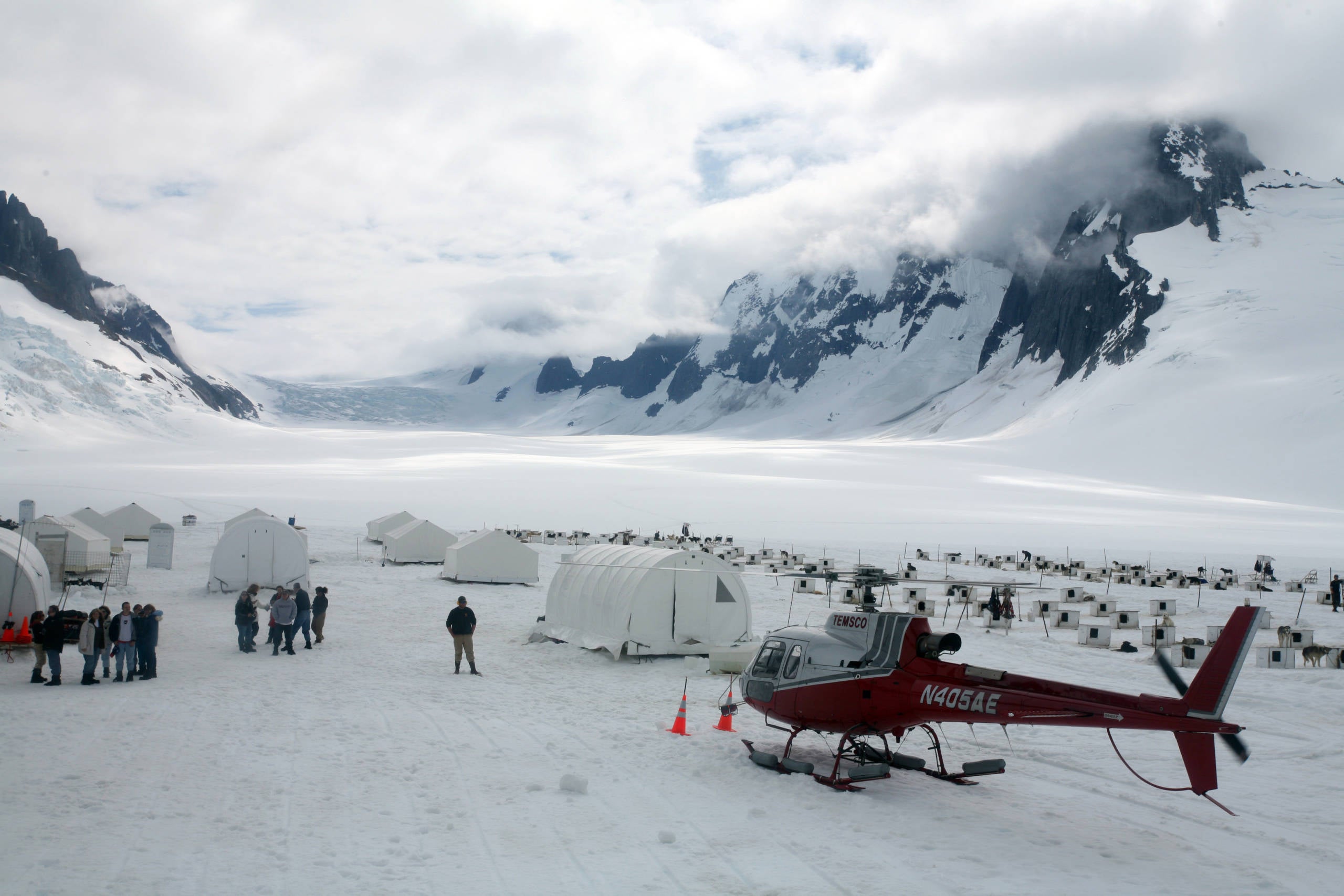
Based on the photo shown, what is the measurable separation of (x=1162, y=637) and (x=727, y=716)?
1348 centimetres

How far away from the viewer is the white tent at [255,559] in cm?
2738

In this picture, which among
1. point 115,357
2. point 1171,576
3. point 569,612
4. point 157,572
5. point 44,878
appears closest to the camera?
point 44,878

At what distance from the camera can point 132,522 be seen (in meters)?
44.2

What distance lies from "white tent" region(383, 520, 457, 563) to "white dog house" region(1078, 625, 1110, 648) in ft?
77.6

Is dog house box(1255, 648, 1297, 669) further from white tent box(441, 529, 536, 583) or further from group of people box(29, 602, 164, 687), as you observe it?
white tent box(441, 529, 536, 583)

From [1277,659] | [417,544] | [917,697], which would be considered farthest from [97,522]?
[1277,659]

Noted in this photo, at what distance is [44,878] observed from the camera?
7.09m

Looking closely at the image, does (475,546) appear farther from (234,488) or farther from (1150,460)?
(1150,460)

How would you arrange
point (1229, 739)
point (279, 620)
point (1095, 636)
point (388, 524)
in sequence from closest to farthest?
point (1229, 739) → point (279, 620) → point (1095, 636) → point (388, 524)

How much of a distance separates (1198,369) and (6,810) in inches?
4837

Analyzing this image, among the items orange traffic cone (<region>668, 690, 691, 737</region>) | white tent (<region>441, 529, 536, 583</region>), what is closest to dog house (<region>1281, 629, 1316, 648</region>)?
orange traffic cone (<region>668, 690, 691, 737</region>)

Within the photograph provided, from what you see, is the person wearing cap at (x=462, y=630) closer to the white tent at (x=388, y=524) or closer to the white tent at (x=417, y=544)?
the white tent at (x=417, y=544)

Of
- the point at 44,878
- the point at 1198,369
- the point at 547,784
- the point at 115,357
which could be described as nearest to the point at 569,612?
the point at 547,784

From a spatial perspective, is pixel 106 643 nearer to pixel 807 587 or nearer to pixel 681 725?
pixel 681 725
